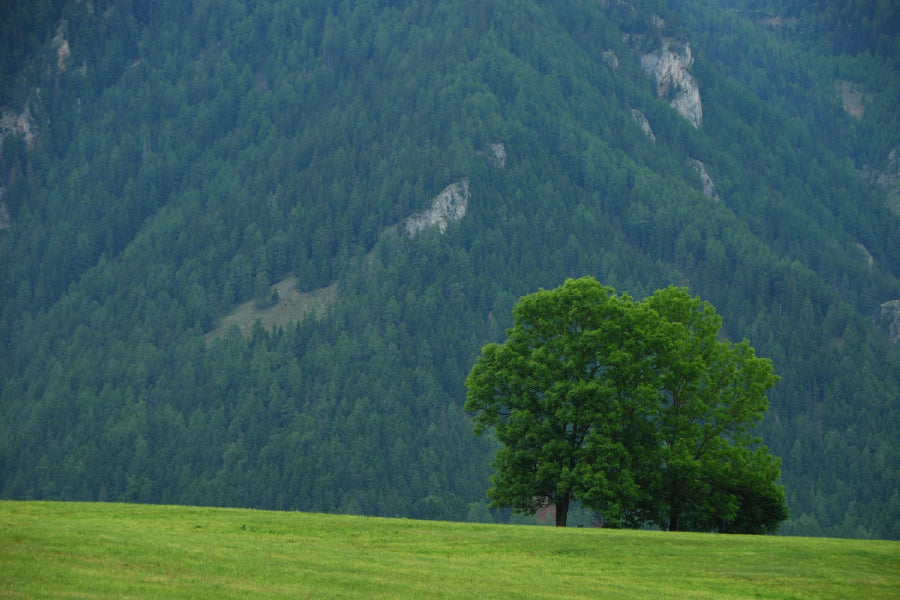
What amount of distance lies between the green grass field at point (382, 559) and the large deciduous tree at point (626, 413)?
1166cm

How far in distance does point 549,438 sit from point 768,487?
49.3ft

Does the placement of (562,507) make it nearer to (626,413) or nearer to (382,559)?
(626,413)

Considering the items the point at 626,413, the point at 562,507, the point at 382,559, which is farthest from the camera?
the point at 626,413

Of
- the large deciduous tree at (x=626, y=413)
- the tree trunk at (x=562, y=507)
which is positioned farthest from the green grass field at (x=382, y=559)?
the large deciduous tree at (x=626, y=413)

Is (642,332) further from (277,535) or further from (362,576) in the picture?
(362,576)

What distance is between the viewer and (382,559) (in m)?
42.3

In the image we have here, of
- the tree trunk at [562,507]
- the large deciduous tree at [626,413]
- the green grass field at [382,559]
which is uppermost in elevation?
the large deciduous tree at [626,413]

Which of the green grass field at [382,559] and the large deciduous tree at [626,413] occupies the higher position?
the large deciduous tree at [626,413]

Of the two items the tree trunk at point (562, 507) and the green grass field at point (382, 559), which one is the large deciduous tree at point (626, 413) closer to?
the tree trunk at point (562, 507)

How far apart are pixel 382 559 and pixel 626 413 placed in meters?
31.3

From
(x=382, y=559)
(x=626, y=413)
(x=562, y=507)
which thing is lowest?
(x=382, y=559)

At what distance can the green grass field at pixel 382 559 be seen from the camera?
34438mm

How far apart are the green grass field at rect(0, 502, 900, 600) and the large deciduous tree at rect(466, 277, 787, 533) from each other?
Result: 1166cm

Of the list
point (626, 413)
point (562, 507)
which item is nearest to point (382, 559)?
point (562, 507)
